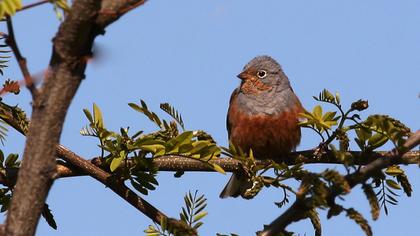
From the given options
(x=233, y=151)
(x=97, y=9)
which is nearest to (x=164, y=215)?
(x=233, y=151)

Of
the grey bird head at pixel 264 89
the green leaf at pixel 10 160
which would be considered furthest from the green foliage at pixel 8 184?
the grey bird head at pixel 264 89

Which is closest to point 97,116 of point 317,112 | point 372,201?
point 317,112

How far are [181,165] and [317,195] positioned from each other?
182cm

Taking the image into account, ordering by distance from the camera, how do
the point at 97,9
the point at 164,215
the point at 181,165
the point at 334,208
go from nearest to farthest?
the point at 97,9
the point at 334,208
the point at 164,215
the point at 181,165

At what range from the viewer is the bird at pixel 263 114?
6512mm

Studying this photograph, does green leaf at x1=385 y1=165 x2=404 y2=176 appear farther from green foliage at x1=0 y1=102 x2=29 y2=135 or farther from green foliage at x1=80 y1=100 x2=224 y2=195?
green foliage at x1=0 y1=102 x2=29 y2=135

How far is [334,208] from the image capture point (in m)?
2.15

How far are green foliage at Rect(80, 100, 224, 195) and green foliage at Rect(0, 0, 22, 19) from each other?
1.57 m

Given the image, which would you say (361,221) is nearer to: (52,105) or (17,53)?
(52,105)

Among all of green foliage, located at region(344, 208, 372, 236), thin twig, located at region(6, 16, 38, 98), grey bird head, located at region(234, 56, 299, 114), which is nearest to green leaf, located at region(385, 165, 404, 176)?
green foliage, located at region(344, 208, 372, 236)

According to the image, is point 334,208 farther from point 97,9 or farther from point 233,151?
point 233,151

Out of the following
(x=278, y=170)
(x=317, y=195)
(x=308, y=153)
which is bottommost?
(x=317, y=195)

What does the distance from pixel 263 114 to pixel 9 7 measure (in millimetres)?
5144

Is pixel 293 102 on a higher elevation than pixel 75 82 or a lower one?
higher
